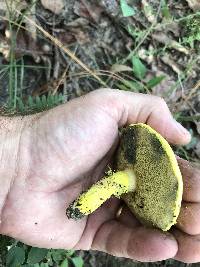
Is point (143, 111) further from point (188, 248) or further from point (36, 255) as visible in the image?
point (36, 255)

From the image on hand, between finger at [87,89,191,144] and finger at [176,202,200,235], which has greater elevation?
finger at [87,89,191,144]

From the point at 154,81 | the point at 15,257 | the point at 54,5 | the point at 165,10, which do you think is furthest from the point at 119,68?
the point at 15,257

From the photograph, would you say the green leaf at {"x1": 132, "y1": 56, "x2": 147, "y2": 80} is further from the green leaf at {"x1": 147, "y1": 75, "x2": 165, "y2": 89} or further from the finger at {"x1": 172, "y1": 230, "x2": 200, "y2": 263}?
the finger at {"x1": 172, "y1": 230, "x2": 200, "y2": 263}

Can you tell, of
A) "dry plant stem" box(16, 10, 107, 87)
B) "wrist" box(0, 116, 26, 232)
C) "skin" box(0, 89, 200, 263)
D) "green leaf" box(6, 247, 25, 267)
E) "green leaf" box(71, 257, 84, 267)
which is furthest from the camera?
"dry plant stem" box(16, 10, 107, 87)

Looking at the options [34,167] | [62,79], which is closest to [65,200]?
[34,167]

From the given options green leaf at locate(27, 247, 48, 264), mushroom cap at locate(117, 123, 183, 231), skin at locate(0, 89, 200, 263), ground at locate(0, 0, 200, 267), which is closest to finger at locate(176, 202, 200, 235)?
skin at locate(0, 89, 200, 263)

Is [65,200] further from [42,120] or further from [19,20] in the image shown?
[19,20]

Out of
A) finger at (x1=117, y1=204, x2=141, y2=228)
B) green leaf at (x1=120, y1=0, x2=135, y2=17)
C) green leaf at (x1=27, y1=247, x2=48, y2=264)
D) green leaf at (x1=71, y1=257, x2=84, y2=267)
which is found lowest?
green leaf at (x1=71, y1=257, x2=84, y2=267)
